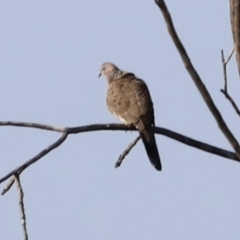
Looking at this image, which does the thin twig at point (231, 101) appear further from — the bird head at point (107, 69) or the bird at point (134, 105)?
the bird head at point (107, 69)

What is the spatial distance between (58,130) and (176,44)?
952mm

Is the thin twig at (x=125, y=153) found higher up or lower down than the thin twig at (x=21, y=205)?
higher up

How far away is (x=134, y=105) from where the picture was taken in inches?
256

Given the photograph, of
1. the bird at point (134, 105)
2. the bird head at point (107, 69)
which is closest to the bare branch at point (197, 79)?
the bird at point (134, 105)

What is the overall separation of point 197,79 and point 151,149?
101 inches

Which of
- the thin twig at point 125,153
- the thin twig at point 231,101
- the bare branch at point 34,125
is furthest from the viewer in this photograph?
the thin twig at point 125,153

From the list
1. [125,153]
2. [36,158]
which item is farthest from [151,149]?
[36,158]

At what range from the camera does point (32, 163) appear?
12.3 ft

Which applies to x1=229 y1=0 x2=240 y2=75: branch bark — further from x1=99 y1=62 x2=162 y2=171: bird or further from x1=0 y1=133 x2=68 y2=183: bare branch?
x1=99 y1=62 x2=162 y2=171: bird

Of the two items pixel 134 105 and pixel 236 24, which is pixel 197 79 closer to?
pixel 236 24

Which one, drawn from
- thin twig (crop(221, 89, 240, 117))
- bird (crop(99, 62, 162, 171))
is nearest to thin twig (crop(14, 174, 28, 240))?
thin twig (crop(221, 89, 240, 117))

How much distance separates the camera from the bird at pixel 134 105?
5.93 m

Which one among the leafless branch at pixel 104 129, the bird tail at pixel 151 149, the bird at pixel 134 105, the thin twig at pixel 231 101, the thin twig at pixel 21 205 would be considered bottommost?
the thin twig at pixel 21 205

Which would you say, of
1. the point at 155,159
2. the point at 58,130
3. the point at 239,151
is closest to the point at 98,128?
the point at 58,130
